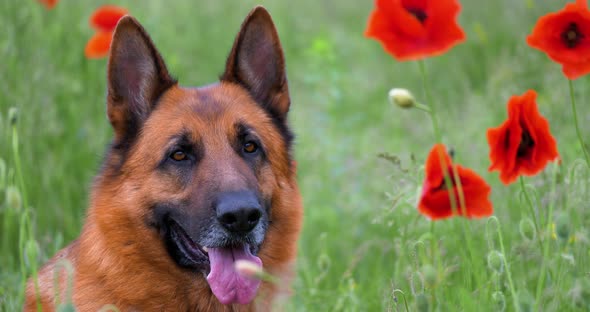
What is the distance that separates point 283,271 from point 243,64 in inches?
44.3

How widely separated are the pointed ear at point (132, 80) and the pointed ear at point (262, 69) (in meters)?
0.41

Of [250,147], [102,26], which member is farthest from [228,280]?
[102,26]

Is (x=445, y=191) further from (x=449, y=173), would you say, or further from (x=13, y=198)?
(x=13, y=198)

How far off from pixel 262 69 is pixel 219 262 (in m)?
1.18

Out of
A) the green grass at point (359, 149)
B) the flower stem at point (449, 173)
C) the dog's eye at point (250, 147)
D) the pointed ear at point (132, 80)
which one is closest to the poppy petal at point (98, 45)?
the green grass at point (359, 149)

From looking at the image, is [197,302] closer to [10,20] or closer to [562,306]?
[562,306]

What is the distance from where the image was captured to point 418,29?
236cm

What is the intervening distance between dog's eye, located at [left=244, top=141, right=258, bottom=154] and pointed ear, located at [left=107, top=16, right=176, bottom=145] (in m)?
0.51

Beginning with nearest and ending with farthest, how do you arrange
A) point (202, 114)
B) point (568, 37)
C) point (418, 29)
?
1. point (418, 29)
2. point (568, 37)
3. point (202, 114)

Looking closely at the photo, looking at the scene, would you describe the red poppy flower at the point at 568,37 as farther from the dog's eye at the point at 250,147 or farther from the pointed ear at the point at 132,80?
the pointed ear at the point at 132,80

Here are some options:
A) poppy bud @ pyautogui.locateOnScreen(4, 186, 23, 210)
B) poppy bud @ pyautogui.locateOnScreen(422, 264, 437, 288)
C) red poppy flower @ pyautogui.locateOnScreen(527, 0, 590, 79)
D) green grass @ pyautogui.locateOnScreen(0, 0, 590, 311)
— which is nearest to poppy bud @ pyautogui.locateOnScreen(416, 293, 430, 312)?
green grass @ pyautogui.locateOnScreen(0, 0, 590, 311)

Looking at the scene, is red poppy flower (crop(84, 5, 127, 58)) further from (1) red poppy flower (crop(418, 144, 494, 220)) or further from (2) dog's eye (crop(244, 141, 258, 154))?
(1) red poppy flower (crop(418, 144, 494, 220))

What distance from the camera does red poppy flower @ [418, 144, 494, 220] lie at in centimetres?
240

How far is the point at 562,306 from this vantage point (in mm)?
2791
